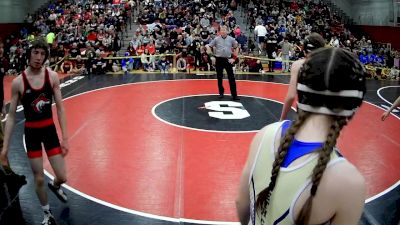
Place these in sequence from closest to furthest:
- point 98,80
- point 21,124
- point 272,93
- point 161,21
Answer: point 21,124
point 272,93
point 98,80
point 161,21

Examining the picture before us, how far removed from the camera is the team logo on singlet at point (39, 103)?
4.03 metres

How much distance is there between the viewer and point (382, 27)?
2164 cm

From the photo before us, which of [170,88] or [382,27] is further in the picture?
[382,27]

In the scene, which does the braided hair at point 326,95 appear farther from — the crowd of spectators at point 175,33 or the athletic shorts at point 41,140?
the crowd of spectators at point 175,33

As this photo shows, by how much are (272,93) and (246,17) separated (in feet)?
42.5

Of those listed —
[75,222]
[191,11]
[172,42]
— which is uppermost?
[191,11]

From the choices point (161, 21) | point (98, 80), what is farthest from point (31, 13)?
point (98, 80)

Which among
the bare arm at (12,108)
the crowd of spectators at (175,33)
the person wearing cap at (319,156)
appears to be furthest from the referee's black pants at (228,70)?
the person wearing cap at (319,156)

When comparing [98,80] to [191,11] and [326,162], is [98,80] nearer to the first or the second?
[191,11]

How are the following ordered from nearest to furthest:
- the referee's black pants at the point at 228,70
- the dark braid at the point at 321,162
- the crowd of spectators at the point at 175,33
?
the dark braid at the point at 321,162 < the referee's black pants at the point at 228,70 < the crowd of spectators at the point at 175,33

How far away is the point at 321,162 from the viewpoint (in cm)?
118

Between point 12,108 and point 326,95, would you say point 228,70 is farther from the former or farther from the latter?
point 326,95

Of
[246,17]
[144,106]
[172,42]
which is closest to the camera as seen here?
[144,106]

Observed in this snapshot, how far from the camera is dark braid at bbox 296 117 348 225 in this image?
1.18m
